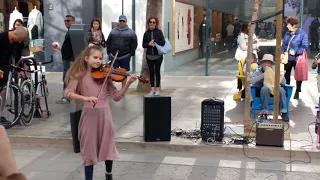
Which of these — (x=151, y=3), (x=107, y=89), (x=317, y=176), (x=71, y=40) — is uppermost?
(x=151, y=3)

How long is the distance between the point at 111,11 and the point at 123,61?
5252 mm

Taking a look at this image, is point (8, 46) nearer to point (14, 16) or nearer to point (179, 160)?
point (179, 160)

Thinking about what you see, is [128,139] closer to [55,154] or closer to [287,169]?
[55,154]

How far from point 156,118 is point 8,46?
9.17ft

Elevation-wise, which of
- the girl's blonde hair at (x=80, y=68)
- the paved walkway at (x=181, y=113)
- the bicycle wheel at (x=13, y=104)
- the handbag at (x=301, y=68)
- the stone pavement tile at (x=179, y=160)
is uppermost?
the girl's blonde hair at (x=80, y=68)

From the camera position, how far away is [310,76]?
14.3 meters

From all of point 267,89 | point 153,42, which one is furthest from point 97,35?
point 267,89

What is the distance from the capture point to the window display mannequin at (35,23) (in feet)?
52.2

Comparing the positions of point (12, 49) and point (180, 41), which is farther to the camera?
point (180, 41)

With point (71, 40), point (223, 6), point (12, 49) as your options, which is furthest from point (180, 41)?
point (12, 49)

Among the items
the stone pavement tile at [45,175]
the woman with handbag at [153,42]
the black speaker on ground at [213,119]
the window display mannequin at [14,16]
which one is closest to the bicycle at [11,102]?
the stone pavement tile at [45,175]

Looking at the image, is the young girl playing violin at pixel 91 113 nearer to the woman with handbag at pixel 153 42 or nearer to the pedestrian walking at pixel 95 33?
the woman with handbag at pixel 153 42

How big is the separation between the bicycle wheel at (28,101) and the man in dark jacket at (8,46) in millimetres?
338

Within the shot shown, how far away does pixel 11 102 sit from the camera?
792cm
